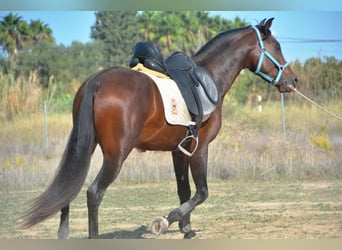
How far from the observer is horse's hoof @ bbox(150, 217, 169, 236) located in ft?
20.2

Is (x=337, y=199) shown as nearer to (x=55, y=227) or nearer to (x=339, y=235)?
(x=339, y=235)

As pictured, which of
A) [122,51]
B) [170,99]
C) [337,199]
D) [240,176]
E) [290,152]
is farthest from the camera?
[122,51]

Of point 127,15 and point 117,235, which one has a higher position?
point 127,15

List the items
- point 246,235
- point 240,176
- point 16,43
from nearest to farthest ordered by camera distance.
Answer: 1. point 246,235
2. point 240,176
3. point 16,43

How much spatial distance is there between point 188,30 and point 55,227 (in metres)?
23.2

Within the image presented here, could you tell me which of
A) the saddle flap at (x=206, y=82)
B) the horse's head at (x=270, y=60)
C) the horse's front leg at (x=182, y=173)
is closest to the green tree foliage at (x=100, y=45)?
the horse's head at (x=270, y=60)

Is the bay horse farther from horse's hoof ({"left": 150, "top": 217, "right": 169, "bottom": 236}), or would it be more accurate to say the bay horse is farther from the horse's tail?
horse's hoof ({"left": 150, "top": 217, "right": 169, "bottom": 236})

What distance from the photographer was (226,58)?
723 centimetres

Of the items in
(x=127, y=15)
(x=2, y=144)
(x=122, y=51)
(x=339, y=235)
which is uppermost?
(x=127, y=15)

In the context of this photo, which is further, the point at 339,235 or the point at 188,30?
the point at 188,30

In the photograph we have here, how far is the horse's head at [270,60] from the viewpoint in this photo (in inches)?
284

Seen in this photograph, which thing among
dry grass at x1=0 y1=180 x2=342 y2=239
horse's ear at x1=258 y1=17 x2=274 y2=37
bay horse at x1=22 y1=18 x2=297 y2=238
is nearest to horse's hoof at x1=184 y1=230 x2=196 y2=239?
dry grass at x1=0 y1=180 x2=342 y2=239

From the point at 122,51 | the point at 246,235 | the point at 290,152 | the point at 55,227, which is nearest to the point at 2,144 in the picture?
the point at 290,152

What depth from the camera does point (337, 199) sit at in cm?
961
